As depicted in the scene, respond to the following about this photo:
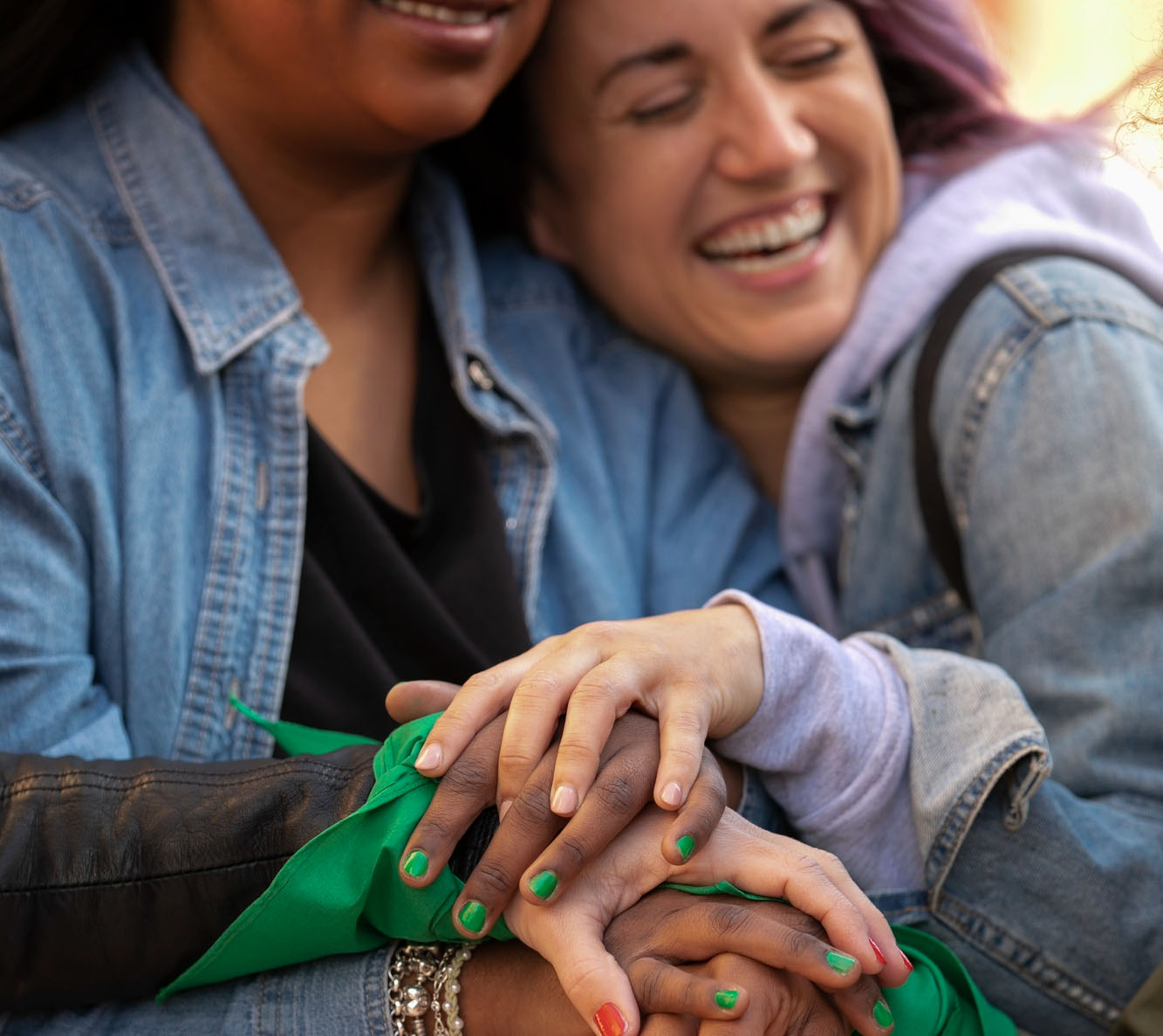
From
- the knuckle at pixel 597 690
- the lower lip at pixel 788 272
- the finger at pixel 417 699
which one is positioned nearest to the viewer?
the knuckle at pixel 597 690

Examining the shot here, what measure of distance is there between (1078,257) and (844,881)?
926 mm

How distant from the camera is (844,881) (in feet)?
3.29

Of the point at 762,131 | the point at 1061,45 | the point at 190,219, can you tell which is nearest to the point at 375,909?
the point at 190,219

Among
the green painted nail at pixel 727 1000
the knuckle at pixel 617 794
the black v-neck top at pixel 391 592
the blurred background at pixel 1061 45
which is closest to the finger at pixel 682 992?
the green painted nail at pixel 727 1000

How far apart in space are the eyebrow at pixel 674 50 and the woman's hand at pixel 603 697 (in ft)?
2.69

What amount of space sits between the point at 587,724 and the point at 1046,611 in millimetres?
583

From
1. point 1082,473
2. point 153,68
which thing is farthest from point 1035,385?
point 153,68

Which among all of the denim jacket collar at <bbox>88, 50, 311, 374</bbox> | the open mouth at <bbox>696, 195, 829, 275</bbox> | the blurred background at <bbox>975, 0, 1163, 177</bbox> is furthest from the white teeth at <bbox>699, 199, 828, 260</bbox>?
the blurred background at <bbox>975, 0, 1163, 177</bbox>

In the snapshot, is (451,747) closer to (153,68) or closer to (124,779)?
(124,779)

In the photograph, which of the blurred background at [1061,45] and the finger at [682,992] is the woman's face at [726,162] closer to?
the finger at [682,992]

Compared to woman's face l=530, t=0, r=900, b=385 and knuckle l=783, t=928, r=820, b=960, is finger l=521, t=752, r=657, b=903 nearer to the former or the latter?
knuckle l=783, t=928, r=820, b=960

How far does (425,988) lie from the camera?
1076mm

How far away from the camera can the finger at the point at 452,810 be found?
0.99 m

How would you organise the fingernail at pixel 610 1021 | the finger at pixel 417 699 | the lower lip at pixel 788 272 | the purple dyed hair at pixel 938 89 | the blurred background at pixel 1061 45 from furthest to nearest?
the blurred background at pixel 1061 45, the purple dyed hair at pixel 938 89, the lower lip at pixel 788 272, the finger at pixel 417 699, the fingernail at pixel 610 1021
